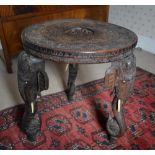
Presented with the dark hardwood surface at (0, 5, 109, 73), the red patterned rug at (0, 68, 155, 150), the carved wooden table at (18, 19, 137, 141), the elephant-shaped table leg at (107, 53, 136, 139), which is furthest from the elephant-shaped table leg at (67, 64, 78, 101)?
the dark hardwood surface at (0, 5, 109, 73)

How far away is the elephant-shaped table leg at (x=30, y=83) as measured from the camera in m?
0.86

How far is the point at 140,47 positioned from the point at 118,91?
1781 mm

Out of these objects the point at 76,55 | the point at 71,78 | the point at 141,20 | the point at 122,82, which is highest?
the point at 76,55

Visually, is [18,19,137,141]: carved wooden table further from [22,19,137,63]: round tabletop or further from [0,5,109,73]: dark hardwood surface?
[0,5,109,73]: dark hardwood surface

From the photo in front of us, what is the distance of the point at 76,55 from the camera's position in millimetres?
752

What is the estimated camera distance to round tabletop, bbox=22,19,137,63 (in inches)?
30.0

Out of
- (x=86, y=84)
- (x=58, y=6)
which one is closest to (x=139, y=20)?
(x=58, y=6)

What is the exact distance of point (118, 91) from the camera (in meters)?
0.89

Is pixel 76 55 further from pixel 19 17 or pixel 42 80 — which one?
pixel 19 17

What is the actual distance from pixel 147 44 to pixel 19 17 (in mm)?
1542

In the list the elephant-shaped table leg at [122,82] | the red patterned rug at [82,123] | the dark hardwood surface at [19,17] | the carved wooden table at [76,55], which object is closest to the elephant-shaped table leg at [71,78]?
the red patterned rug at [82,123]

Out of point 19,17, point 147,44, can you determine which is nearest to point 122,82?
point 19,17

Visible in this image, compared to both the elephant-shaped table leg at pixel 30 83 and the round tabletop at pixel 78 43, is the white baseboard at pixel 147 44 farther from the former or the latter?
the elephant-shaped table leg at pixel 30 83
